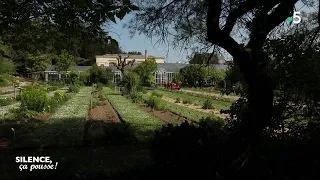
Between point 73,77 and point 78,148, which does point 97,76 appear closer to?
point 73,77

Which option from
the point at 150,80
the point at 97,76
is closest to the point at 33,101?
the point at 150,80

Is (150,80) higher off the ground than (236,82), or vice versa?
(236,82)

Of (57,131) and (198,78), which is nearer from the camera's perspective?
(57,131)

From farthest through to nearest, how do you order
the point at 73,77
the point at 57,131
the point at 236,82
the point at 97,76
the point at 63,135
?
the point at 97,76, the point at 73,77, the point at 57,131, the point at 63,135, the point at 236,82

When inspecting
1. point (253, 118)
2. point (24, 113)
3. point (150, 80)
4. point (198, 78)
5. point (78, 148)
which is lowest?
point (78, 148)

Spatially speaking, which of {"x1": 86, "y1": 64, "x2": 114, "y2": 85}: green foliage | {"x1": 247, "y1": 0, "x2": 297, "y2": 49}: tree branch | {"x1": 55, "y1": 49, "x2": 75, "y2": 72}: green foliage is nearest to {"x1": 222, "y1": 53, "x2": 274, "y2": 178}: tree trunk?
{"x1": 247, "y1": 0, "x2": 297, "y2": 49}: tree branch

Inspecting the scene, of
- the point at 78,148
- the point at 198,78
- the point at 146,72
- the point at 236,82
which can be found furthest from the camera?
the point at 198,78

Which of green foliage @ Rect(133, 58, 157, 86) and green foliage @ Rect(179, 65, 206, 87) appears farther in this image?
green foliage @ Rect(179, 65, 206, 87)

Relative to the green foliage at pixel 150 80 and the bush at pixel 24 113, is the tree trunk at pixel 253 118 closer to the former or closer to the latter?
the bush at pixel 24 113

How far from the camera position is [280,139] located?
190 inches

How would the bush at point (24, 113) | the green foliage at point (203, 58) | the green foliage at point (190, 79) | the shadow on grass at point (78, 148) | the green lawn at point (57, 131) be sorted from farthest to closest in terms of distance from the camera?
the green foliage at point (190, 79), the bush at point (24, 113), the green lawn at point (57, 131), the shadow on grass at point (78, 148), the green foliage at point (203, 58)

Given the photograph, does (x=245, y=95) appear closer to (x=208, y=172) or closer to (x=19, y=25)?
(x=208, y=172)

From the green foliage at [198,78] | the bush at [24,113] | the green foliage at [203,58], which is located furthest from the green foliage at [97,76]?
the green foliage at [203,58]

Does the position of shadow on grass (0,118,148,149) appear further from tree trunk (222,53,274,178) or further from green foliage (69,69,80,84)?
green foliage (69,69,80,84)
